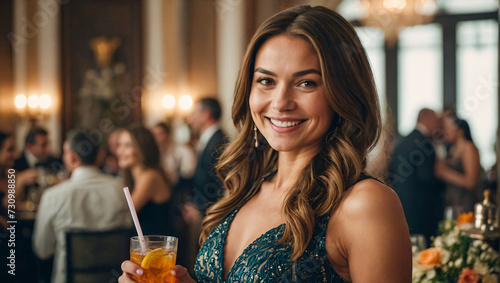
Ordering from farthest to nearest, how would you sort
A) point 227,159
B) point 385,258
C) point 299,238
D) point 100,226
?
point 100,226
point 227,159
point 299,238
point 385,258

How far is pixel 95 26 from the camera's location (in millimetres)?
8594

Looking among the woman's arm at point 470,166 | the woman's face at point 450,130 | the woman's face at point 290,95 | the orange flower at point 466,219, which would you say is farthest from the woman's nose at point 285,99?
the woman's face at point 450,130

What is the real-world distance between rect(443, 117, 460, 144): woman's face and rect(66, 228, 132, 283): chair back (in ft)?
11.1

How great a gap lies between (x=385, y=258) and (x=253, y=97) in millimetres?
565

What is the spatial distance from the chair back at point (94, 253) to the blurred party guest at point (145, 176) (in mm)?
750

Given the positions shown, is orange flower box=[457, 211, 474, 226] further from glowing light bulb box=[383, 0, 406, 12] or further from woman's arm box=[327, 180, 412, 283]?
glowing light bulb box=[383, 0, 406, 12]

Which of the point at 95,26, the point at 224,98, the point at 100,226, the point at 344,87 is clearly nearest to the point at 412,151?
the point at 100,226

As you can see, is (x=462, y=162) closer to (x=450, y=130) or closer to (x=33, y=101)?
(x=450, y=130)

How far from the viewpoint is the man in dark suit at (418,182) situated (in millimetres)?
4398

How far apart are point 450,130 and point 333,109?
4.27 m

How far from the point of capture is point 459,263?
191cm

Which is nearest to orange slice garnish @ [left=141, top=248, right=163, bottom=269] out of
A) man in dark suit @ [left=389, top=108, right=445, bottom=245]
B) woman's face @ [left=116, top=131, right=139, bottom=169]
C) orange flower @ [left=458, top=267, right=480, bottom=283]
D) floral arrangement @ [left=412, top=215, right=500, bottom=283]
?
floral arrangement @ [left=412, top=215, right=500, bottom=283]

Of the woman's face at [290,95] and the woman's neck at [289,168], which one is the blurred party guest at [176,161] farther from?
the woman's face at [290,95]

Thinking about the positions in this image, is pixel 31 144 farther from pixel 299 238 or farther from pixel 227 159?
pixel 299 238
